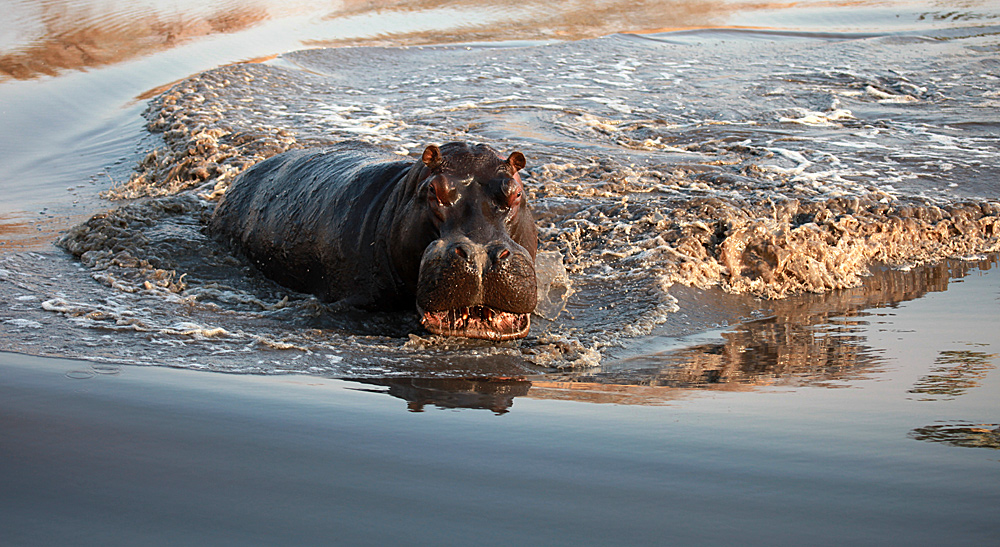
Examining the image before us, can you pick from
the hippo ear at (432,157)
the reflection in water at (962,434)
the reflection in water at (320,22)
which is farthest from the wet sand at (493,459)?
the reflection in water at (320,22)

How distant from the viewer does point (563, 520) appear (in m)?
2.37

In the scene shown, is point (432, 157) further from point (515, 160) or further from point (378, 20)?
point (378, 20)

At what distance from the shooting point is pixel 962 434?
9.76ft

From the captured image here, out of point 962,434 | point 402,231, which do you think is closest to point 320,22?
point 402,231

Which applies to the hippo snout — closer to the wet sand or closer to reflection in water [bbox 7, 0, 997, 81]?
the wet sand

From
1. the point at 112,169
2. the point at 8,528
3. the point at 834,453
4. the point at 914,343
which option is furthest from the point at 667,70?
the point at 8,528

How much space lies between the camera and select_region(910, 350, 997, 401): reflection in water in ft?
11.7

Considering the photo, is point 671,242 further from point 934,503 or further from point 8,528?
point 8,528

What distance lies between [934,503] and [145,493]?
207cm

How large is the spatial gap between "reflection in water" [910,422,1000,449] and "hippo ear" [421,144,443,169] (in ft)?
9.31

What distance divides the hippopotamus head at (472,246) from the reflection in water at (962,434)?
7.05 ft

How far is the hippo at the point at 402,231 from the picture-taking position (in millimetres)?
4676

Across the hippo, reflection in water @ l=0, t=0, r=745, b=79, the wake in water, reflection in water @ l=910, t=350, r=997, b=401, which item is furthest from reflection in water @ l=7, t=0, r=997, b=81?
reflection in water @ l=910, t=350, r=997, b=401

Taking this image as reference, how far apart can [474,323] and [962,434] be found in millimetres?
2507
